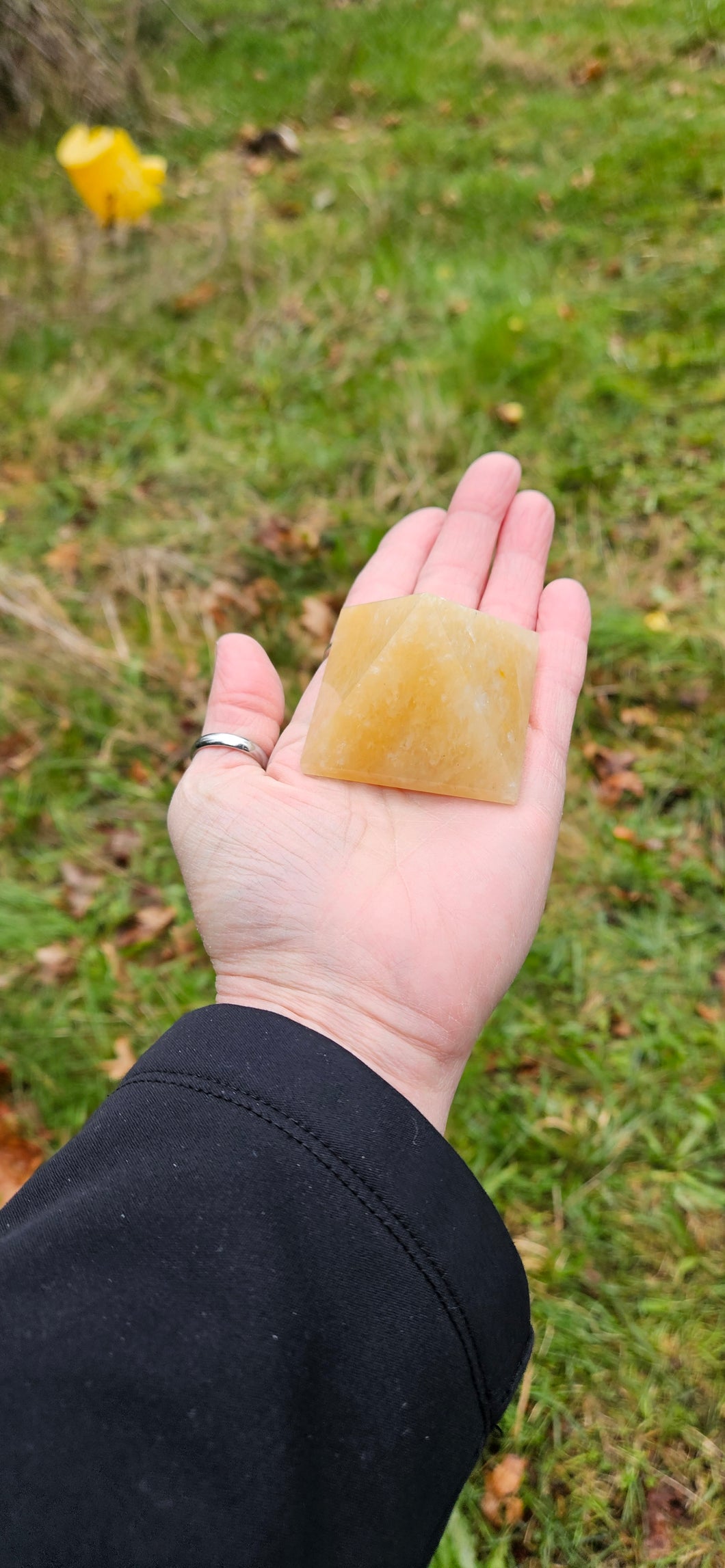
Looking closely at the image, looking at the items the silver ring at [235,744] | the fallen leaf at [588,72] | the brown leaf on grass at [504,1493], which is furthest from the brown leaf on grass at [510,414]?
the brown leaf on grass at [504,1493]

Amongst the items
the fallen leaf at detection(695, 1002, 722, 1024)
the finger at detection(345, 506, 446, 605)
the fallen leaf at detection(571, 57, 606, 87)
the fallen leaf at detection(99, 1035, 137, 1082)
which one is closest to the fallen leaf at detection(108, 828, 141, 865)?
the fallen leaf at detection(99, 1035, 137, 1082)

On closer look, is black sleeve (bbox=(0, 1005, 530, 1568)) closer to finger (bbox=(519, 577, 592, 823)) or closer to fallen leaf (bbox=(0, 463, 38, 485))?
finger (bbox=(519, 577, 592, 823))

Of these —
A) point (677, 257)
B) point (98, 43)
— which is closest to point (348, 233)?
point (677, 257)

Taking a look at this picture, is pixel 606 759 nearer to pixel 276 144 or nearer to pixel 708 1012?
pixel 708 1012

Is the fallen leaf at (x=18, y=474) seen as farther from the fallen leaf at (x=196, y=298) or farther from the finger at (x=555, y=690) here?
the finger at (x=555, y=690)

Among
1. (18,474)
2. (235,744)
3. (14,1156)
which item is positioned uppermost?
(18,474)

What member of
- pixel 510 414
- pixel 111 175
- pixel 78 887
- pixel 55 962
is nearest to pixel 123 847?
pixel 78 887
